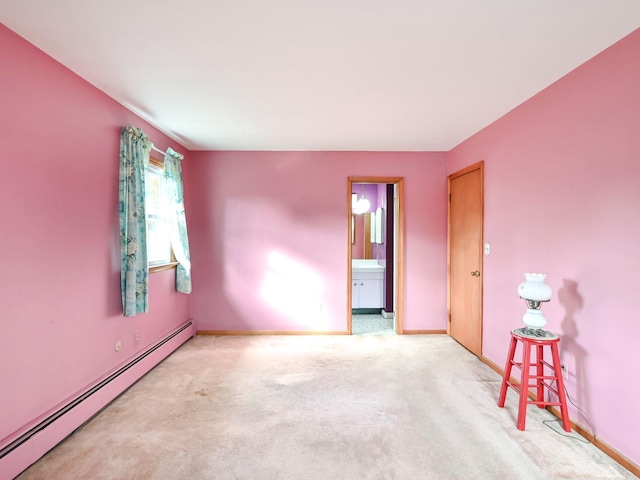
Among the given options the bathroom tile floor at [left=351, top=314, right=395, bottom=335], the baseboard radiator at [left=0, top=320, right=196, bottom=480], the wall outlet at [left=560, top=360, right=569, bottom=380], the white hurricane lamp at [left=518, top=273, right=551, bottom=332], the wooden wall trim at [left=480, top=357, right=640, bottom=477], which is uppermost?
the white hurricane lamp at [left=518, top=273, right=551, bottom=332]

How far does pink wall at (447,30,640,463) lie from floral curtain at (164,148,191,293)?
3.37 m

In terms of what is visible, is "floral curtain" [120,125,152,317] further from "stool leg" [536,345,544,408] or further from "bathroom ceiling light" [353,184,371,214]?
"bathroom ceiling light" [353,184,371,214]

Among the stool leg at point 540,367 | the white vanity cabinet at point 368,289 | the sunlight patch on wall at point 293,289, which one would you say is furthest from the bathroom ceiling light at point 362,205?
the stool leg at point 540,367

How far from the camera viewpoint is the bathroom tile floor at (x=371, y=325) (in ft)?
14.4

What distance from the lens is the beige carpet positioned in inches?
70.5

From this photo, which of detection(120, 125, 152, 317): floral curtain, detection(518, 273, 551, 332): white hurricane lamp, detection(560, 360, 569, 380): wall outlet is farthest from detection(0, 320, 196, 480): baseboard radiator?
detection(560, 360, 569, 380): wall outlet

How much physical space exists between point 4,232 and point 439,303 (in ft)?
13.8

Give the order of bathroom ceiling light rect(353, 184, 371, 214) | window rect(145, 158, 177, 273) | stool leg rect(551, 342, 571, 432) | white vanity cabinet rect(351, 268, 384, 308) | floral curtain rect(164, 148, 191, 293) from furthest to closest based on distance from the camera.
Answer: bathroom ceiling light rect(353, 184, 371, 214) < white vanity cabinet rect(351, 268, 384, 308) < floral curtain rect(164, 148, 191, 293) < window rect(145, 158, 177, 273) < stool leg rect(551, 342, 571, 432)

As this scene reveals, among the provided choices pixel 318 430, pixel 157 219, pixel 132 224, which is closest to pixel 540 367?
pixel 318 430

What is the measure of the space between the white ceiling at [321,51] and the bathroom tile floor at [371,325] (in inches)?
108

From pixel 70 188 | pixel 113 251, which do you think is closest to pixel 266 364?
pixel 113 251

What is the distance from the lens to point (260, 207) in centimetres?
419

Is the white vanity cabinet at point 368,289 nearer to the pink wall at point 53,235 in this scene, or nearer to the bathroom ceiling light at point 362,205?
the bathroom ceiling light at point 362,205

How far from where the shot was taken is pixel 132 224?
266 cm
